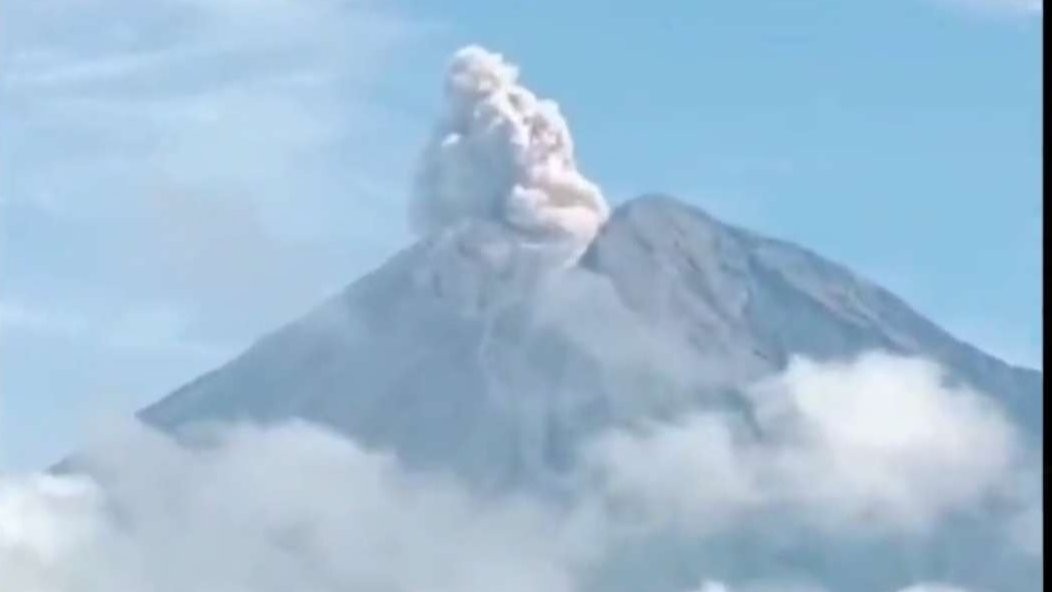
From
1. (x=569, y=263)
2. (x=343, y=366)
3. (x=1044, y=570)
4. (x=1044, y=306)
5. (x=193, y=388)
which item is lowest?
(x=1044, y=570)

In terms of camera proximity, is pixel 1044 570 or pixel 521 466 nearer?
pixel 1044 570

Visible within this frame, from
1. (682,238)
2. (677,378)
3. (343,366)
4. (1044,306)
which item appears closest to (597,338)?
(677,378)

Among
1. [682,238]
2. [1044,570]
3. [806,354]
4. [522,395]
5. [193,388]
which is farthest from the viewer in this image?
[682,238]

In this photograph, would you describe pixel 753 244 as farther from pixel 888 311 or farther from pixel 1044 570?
pixel 1044 570

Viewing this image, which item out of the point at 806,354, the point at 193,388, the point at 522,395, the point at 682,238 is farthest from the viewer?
the point at 682,238

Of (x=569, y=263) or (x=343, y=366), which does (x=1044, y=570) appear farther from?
(x=569, y=263)

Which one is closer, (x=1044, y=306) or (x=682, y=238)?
(x=1044, y=306)

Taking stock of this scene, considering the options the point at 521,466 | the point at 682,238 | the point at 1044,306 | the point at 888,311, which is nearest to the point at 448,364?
the point at 521,466

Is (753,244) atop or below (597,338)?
atop

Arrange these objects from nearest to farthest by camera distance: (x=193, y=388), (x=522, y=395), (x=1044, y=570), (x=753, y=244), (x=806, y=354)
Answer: (x=1044, y=570) < (x=193, y=388) < (x=522, y=395) < (x=806, y=354) < (x=753, y=244)
